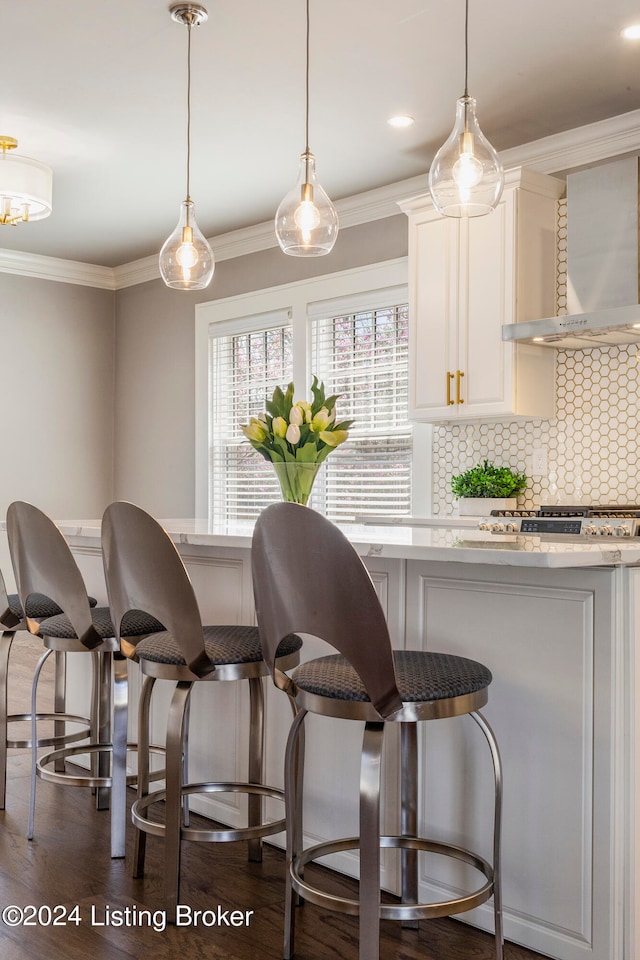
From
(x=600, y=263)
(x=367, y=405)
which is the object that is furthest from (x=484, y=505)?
(x=600, y=263)

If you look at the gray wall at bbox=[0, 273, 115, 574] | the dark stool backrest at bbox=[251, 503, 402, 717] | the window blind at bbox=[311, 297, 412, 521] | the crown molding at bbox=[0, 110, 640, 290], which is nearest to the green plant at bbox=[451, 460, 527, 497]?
the window blind at bbox=[311, 297, 412, 521]

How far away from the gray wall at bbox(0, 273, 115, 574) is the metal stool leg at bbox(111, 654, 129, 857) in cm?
409

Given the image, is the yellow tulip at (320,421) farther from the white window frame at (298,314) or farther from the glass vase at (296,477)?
the white window frame at (298,314)

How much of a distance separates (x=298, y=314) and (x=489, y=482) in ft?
5.67

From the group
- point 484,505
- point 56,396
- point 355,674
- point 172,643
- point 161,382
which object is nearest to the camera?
point 355,674

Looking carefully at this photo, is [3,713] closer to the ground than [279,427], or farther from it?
closer to the ground

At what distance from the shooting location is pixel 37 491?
646cm

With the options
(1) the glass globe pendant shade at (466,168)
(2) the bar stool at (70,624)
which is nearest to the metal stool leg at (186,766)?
(2) the bar stool at (70,624)

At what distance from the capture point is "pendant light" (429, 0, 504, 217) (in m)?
2.33

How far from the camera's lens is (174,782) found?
7.04ft

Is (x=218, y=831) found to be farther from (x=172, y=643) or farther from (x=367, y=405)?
(x=367, y=405)

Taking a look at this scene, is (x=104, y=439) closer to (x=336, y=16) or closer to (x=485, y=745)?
(x=336, y=16)

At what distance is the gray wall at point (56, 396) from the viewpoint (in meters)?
6.35

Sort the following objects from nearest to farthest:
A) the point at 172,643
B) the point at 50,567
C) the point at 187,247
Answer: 1. the point at 172,643
2. the point at 50,567
3. the point at 187,247
